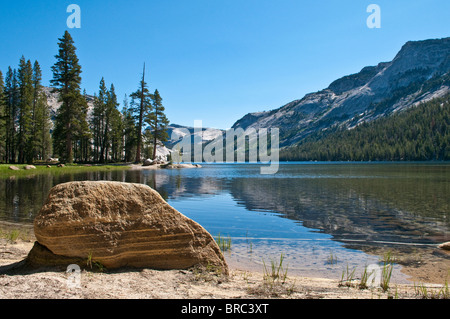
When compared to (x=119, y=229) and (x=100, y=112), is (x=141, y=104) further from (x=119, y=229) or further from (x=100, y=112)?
(x=119, y=229)

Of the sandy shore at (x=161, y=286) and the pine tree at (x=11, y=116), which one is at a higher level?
the pine tree at (x=11, y=116)

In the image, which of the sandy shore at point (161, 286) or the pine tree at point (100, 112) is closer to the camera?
the sandy shore at point (161, 286)

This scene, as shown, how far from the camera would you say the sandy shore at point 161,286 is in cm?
467

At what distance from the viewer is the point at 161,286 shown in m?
5.29

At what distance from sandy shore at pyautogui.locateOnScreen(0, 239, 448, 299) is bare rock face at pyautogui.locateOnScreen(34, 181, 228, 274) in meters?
0.34

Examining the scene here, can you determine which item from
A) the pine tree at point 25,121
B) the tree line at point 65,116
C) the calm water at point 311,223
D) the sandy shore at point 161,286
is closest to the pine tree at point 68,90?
the tree line at point 65,116

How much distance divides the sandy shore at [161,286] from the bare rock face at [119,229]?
337mm

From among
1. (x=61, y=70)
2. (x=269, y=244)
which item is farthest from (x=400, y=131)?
(x=269, y=244)

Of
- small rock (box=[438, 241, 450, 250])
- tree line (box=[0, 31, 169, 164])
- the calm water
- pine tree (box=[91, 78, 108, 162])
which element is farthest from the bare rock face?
pine tree (box=[91, 78, 108, 162])

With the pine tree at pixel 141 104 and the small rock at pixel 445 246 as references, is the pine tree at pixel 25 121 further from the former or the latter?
the small rock at pixel 445 246

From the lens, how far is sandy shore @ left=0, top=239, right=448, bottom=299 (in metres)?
4.67

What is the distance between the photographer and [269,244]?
10070mm

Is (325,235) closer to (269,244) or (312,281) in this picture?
(269,244)
